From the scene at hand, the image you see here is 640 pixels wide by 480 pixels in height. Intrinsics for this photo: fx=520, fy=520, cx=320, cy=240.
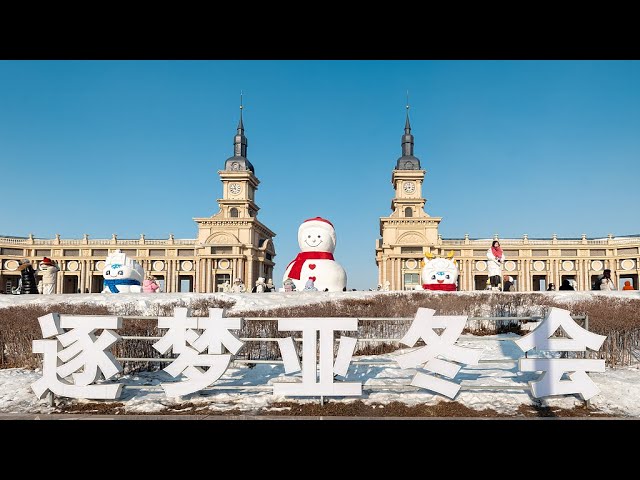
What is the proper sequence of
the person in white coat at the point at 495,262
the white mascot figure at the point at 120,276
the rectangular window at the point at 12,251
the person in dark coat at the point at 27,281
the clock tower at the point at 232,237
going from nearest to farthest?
the person in dark coat at the point at 27,281 → the person in white coat at the point at 495,262 → the white mascot figure at the point at 120,276 → the clock tower at the point at 232,237 → the rectangular window at the point at 12,251

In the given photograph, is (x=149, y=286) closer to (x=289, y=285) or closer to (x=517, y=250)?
(x=289, y=285)

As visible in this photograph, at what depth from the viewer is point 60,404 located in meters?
6.29

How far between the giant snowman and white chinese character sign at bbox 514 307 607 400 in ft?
29.2

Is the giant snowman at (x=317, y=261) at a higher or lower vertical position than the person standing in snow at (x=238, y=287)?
higher

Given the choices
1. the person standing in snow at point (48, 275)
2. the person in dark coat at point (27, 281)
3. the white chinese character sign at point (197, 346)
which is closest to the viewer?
the white chinese character sign at point (197, 346)

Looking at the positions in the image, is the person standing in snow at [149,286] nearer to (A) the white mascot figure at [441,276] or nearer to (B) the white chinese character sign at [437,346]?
(A) the white mascot figure at [441,276]

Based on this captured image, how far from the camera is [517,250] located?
4591 centimetres

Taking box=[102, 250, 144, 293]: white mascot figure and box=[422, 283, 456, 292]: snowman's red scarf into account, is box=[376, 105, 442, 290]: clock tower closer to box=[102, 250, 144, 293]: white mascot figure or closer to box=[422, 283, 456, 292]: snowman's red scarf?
box=[422, 283, 456, 292]: snowman's red scarf

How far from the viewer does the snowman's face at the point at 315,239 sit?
1498 cm

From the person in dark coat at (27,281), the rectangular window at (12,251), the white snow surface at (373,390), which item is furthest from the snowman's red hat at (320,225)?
the rectangular window at (12,251)

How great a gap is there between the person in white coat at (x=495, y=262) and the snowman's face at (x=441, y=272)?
1.05 meters

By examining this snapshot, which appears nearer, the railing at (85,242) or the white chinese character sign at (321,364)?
the white chinese character sign at (321,364)

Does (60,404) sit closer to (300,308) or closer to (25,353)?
(25,353)
